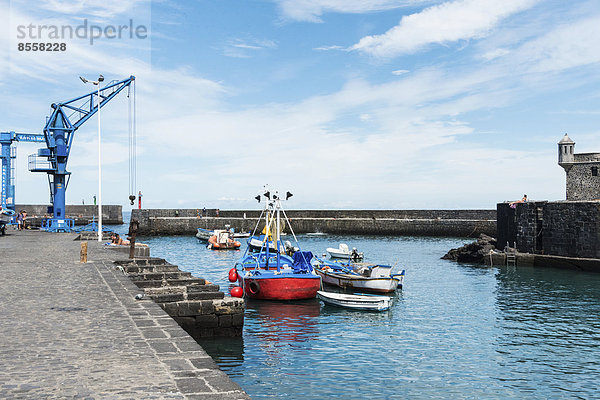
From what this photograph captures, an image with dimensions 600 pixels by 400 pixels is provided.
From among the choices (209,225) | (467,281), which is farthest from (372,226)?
(467,281)

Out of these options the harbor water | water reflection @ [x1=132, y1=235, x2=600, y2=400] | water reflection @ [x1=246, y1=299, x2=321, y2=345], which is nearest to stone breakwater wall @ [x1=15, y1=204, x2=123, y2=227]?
water reflection @ [x1=246, y1=299, x2=321, y2=345]

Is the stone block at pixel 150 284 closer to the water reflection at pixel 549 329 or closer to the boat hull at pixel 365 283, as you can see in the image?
the water reflection at pixel 549 329

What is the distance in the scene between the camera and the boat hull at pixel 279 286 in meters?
22.8

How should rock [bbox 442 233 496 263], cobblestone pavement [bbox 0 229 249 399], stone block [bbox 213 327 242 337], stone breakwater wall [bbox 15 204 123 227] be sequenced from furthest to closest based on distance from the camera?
stone breakwater wall [bbox 15 204 123 227] → rock [bbox 442 233 496 263] → stone block [bbox 213 327 242 337] → cobblestone pavement [bbox 0 229 249 399]

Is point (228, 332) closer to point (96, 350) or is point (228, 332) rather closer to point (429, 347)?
point (429, 347)

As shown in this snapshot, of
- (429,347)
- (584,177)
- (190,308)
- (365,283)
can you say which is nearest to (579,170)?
(584,177)

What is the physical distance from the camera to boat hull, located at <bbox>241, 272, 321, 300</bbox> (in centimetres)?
2275

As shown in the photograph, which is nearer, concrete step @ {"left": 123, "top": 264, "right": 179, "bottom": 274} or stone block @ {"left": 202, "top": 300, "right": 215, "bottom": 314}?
stone block @ {"left": 202, "top": 300, "right": 215, "bottom": 314}

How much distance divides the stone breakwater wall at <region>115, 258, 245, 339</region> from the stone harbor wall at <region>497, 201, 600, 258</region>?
1123 inches

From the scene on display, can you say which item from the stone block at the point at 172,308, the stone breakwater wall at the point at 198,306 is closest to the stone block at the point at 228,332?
the stone breakwater wall at the point at 198,306

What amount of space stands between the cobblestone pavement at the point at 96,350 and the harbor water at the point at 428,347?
319 centimetres

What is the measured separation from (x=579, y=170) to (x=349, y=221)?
99.6 feet

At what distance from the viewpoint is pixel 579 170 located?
2422 inches

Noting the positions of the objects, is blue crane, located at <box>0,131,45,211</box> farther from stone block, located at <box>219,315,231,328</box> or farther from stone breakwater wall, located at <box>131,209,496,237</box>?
stone block, located at <box>219,315,231,328</box>
